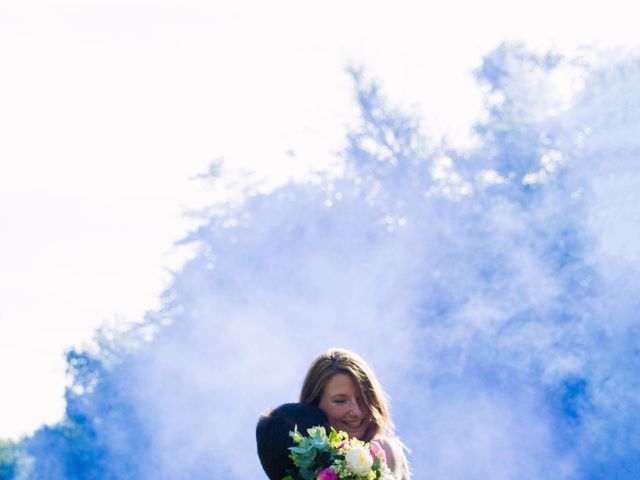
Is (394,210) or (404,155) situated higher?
(404,155)

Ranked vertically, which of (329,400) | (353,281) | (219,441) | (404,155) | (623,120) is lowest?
(329,400)

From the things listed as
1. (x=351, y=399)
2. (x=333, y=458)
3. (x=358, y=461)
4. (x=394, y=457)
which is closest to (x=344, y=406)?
(x=351, y=399)

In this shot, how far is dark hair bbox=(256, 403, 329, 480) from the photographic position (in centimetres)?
326

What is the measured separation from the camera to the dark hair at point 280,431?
10.7 feet

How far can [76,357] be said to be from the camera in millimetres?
18406

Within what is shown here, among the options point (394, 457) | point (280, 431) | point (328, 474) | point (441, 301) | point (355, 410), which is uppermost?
point (441, 301)

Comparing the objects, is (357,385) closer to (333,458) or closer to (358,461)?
(333,458)

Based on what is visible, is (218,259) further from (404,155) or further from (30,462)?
(30,462)

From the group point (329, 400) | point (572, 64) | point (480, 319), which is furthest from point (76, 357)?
point (329, 400)

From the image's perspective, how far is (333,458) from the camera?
3062mm

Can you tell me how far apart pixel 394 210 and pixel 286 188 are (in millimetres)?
2991

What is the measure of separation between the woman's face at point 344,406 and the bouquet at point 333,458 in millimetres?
365

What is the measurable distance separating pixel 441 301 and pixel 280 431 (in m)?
9.04

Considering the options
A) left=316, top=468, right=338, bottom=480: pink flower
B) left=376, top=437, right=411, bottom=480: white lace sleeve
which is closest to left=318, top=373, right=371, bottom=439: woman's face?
left=376, top=437, right=411, bottom=480: white lace sleeve
